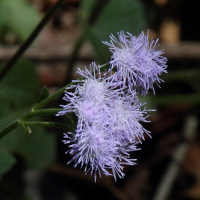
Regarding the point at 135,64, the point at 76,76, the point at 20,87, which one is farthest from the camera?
the point at 76,76

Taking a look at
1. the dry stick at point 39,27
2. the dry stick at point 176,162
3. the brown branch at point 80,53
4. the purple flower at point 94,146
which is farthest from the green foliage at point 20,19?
the purple flower at point 94,146

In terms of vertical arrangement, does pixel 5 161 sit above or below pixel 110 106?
below

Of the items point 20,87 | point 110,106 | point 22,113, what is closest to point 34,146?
point 22,113

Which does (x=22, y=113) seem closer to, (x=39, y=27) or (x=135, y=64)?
(x=39, y=27)

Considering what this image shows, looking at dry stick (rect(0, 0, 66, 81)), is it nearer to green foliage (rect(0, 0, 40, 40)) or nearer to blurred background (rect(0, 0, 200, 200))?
blurred background (rect(0, 0, 200, 200))

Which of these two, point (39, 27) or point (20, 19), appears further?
point (20, 19)

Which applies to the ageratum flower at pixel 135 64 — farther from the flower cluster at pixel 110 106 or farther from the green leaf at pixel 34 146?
the green leaf at pixel 34 146
